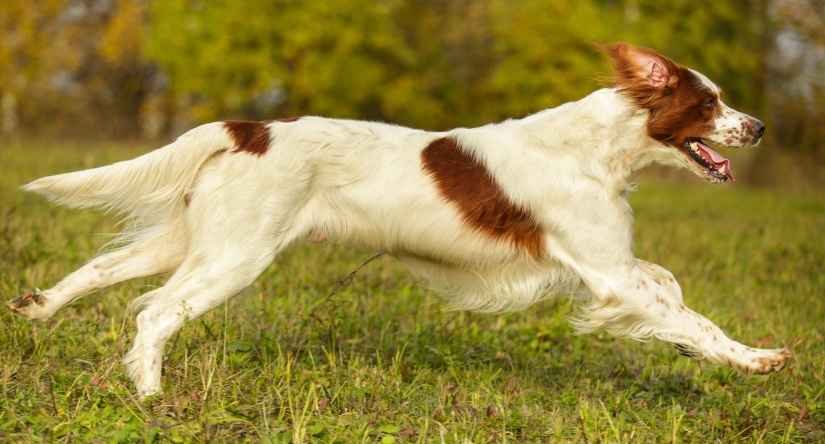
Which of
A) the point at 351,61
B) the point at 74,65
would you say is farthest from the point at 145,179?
the point at 74,65

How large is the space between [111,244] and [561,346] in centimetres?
243

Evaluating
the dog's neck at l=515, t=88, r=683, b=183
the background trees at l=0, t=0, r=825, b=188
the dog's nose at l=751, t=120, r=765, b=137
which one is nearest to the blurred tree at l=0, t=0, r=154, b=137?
the background trees at l=0, t=0, r=825, b=188

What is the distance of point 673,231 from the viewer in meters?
9.71

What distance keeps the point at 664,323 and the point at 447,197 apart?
1.05 meters

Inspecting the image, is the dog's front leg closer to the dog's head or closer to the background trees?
the dog's head

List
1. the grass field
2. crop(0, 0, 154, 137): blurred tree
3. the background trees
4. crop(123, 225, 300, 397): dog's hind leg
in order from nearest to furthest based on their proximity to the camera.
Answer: the grass field
crop(123, 225, 300, 397): dog's hind leg
the background trees
crop(0, 0, 154, 137): blurred tree

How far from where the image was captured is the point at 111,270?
373 cm

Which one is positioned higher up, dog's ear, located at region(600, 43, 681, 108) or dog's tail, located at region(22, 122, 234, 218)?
dog's ear, located at region(600, 43, 681, 108)

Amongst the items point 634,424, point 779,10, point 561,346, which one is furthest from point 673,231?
point 779,10

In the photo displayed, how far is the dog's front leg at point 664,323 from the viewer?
3531 millimetres

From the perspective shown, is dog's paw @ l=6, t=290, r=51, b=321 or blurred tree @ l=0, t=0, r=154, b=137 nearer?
dog's paw @ l=6, t=290, r=51, b=321

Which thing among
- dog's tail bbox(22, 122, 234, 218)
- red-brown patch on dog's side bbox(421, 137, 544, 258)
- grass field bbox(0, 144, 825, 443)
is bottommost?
grass field bbox(0, 144, 825, 443)

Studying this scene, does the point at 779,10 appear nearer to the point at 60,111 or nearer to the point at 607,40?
the point at 607,40

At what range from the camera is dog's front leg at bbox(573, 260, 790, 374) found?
353cm
